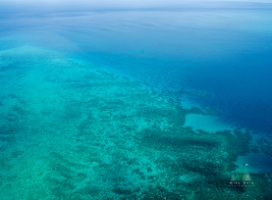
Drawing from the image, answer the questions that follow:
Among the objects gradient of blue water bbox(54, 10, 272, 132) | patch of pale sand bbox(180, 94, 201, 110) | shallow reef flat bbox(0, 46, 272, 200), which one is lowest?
shallow reef flat bbox(0, 46, 272, 200)

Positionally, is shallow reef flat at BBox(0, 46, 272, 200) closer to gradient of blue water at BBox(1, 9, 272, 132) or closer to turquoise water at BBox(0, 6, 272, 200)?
turquoise water at BBox(0, 6, 272, 200)

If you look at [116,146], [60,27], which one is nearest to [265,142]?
[116,146]

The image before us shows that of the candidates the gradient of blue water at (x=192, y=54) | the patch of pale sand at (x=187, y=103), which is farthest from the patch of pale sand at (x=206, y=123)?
the patch of pale sand at (x=187, y=103)

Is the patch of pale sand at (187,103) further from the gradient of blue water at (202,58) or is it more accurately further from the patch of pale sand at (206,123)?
the patch of pale sand at (206,123)

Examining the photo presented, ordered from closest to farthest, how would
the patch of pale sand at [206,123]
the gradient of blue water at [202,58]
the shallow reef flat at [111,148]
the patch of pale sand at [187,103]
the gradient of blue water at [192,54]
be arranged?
1. the shallow reef flat at [111,148]
2. the patch of pale sand at [206,123]
3. the patch of pale sand at [187,103]
4. the gradient of blue water at [202,58]
5. the gradient of blue water at [192,54]

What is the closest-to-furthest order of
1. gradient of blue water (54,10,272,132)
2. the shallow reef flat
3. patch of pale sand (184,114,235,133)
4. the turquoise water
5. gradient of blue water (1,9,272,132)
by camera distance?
the shallow reef flat < the turquoise water < patch of pale sand (184,114,235,133) < gradient of blue water (54,10,272,132) < gradient of blue water (1,9,272,132)

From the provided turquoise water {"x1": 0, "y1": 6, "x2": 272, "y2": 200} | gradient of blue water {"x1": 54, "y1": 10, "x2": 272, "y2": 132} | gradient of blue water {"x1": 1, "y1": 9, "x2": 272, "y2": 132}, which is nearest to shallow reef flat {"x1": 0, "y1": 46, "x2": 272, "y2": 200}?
turquoise water {"x1": 0, "y1": 6, "x2": 272, "y2": 200}

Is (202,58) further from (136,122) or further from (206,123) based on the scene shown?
(136,122)
